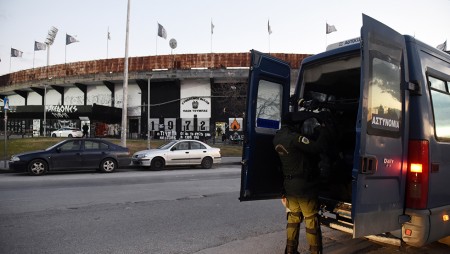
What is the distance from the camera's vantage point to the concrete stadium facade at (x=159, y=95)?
39.3m

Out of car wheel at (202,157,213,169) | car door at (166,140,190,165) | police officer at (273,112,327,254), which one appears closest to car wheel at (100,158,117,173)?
car door at (166,140,190,165)

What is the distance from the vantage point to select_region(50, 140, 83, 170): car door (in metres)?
13.4

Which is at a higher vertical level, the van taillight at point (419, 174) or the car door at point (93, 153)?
the van taillight at point (419, 174)

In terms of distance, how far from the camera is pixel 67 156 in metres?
13.7

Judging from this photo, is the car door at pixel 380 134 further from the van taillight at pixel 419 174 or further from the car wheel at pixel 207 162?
the car wheel at pixel 207 162

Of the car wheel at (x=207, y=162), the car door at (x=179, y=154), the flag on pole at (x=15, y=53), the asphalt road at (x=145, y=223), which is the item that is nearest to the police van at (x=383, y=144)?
the asphalt road at (x=145, y=223)

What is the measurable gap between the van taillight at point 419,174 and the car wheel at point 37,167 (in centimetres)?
1292

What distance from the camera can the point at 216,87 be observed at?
41031mm

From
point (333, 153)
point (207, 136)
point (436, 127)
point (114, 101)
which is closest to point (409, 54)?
point (436, 127)

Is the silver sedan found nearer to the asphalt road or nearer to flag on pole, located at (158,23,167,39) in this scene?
the asphalt road

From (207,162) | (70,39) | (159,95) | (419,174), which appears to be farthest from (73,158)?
(70,39)

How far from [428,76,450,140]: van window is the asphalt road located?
1696mm

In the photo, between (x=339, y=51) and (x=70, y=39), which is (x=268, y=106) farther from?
(x=70, y=39)

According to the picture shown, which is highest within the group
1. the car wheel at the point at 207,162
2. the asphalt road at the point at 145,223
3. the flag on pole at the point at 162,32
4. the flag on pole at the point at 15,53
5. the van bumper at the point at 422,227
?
the flag on pole at the point at 162,32
